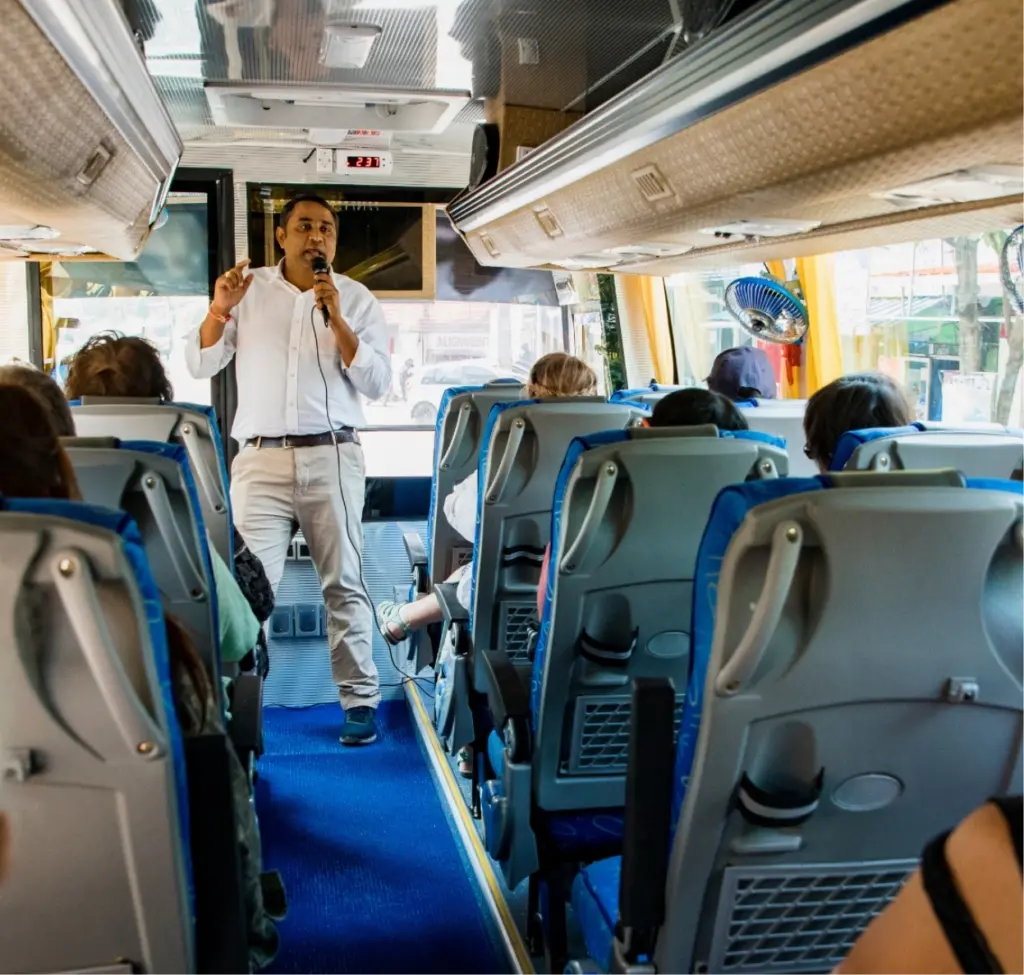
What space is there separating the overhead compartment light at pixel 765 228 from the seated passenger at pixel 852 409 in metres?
0.53

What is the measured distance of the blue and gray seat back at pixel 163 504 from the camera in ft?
7.93

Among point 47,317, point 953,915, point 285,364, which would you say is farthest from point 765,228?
point 47,317

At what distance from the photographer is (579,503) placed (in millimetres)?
2504

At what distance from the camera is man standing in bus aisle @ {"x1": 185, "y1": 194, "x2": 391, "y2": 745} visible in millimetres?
4637

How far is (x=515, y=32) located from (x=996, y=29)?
2877mm

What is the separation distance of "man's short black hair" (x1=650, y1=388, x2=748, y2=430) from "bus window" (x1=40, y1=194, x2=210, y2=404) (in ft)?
13.5

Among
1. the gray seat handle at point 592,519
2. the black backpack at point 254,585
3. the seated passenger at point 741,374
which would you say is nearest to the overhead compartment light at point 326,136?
the seated passenger at point 741,374

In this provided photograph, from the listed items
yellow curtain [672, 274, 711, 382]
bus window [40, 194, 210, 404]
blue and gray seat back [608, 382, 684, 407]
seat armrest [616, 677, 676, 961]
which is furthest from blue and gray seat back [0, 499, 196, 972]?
yellow curtain [672, 274, 711, 382]

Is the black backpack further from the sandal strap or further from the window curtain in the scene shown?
the window curtain

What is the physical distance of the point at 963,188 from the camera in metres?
2.49

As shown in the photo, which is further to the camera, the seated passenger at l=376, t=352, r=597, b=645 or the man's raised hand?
the man's raised hand

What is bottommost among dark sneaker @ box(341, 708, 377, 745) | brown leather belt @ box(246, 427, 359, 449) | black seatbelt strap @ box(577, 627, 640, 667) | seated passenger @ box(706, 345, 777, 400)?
dark sneaker @ box(341, 708, 377, 745)

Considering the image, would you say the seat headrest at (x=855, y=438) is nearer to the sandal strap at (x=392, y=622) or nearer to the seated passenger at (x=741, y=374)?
the seated passenger at (x=741, y=374)

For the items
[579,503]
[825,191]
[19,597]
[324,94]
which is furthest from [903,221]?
[324,94]
